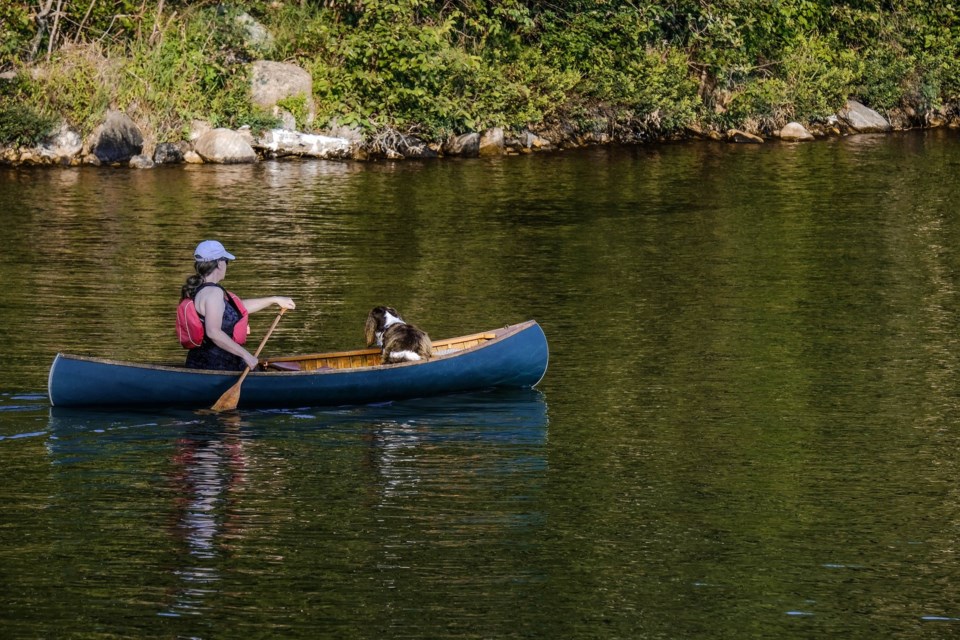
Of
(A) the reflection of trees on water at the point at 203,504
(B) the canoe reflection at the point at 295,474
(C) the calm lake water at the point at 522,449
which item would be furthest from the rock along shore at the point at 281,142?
(A) the reflection of trees on water at the point at 203,504

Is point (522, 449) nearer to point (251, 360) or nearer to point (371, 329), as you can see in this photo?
point (371, 329)

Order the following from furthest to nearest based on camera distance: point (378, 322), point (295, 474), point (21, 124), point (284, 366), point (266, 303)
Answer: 1. point (21, 124)
2. point (378, 322)
3. point (284, 366)
4. point (266, 303)
5. point (295, 474)

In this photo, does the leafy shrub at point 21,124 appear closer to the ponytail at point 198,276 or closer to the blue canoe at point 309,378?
the blue canoe at point 309,378

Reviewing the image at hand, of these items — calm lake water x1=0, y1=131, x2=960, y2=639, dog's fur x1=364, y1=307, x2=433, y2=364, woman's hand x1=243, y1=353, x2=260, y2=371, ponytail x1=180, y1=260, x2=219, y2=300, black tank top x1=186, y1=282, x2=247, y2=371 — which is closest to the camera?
calm lake water x1=0, y1=131, x2=960, y2=639

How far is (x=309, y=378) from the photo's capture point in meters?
12.4

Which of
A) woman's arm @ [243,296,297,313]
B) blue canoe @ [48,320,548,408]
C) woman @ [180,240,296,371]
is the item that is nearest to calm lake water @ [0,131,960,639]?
blue canoe @ [48,320,548,408]

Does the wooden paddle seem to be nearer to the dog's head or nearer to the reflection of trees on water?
the reflection of trees on water

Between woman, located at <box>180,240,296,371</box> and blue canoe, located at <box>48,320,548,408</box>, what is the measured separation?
27cm

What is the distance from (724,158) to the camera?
3064 cm

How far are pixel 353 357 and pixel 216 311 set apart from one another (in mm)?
1485

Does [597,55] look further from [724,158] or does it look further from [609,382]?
[609,382]

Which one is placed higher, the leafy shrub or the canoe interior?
the leafy shrub

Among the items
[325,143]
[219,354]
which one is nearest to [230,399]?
[219,354]

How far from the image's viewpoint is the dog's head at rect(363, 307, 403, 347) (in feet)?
43.0
